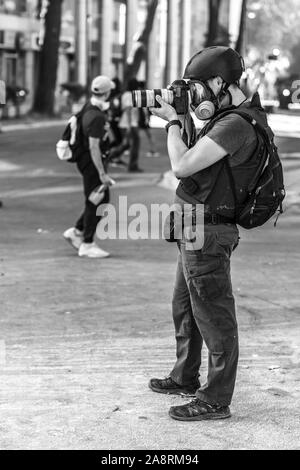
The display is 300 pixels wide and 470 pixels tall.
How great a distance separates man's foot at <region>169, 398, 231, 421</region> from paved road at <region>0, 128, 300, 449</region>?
57mm

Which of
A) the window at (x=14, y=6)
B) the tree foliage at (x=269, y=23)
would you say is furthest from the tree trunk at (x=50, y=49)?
the tree foliage at (x=269, y=23)

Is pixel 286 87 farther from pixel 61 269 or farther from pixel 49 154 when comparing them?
pixel 61 269

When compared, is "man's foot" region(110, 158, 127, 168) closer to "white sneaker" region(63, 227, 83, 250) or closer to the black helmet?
"white sneaker" region(63, 227, 83, 250)

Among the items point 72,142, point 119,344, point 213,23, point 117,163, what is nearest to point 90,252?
point 72,142

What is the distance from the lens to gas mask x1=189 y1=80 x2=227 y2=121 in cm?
504

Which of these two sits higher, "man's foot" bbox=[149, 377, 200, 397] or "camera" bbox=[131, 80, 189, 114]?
"camera" bbox=[131, 80, 189, 114]

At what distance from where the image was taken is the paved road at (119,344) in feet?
16.6

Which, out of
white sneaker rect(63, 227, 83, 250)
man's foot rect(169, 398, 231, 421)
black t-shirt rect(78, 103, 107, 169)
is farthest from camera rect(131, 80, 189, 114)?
white sneaker rect(63, 227, 83, 250)

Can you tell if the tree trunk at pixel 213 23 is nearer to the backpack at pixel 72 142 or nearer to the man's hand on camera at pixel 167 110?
the backpack at pixel 72 142

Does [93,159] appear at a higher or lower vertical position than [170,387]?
higher

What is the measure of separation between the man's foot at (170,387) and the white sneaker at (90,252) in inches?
170

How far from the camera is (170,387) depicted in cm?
570

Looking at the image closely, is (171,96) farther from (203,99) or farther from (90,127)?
(90,127)

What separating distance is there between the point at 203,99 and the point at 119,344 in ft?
7.23
